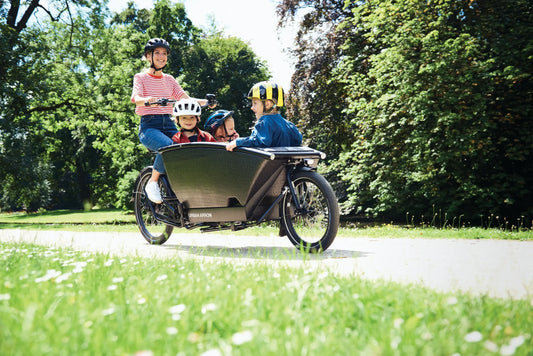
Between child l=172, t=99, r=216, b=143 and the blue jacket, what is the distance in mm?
1032

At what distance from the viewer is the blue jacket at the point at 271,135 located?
4812 millimetres

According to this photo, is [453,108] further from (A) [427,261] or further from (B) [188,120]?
(A) [427,261]

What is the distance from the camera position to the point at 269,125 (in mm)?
4895

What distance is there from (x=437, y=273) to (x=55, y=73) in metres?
19.5

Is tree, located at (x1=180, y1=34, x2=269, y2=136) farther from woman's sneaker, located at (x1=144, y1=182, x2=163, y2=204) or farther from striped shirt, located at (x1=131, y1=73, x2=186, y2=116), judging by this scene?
woman's sneaker, located at (x1=144, y1=182, x2=163, y2=204)

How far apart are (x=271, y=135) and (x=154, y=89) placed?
2.20 m

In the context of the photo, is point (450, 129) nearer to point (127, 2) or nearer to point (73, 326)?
point (73, 326)

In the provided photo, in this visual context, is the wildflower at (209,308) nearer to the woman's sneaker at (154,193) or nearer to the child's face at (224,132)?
the woman's sneaker at (154,193)

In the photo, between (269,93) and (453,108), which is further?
(453,108)

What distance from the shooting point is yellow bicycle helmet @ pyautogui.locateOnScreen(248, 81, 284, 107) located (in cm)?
500

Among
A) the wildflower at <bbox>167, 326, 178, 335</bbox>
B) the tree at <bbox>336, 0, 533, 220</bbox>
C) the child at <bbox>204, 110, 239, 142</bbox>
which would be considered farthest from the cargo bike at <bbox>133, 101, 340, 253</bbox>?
the tree at <bbox>336, 0, 533, 220</bbox>

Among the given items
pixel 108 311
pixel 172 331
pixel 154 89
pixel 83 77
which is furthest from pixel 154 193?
pixel 83 77

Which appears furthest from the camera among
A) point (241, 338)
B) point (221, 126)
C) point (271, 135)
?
point (221, 126)

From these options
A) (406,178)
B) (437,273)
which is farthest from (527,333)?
(406,178)
